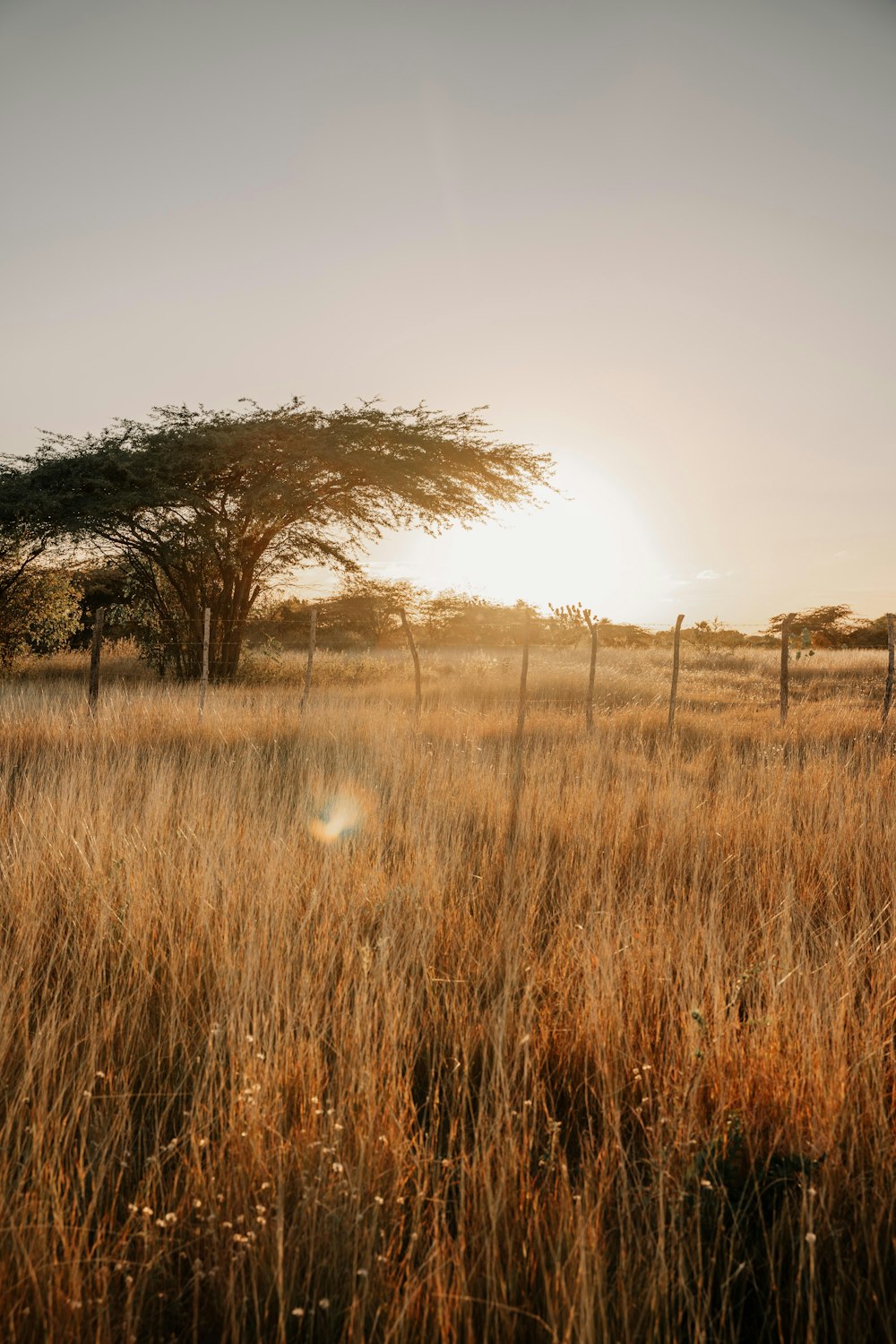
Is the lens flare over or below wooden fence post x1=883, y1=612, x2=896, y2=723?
below

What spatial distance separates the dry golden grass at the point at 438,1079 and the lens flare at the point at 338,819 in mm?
67

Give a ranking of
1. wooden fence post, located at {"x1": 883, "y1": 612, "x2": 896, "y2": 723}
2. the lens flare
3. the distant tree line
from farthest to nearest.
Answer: the distant tree line
wooden fence post, located at {"x1": 883, "y1": 612, "x2": 896, "y2": 723}
the lens flare

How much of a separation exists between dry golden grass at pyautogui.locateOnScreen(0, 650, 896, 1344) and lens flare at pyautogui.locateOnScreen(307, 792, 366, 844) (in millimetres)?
67

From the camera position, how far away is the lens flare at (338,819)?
4410mm

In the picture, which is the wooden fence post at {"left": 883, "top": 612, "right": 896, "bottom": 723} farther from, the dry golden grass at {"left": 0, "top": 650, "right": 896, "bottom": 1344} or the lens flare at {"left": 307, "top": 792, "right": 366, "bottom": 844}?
the lens flare at {"left": 307, "top": 792, "right": 366, "bottom": 844}

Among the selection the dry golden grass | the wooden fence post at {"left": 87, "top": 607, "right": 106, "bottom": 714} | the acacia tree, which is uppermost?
the acacia tree

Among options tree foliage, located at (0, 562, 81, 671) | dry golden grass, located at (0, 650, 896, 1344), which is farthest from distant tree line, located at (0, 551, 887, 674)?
dry golden grass, located at (0, 650, 896, 1344)

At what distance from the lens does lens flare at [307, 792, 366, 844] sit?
4410 millimetres

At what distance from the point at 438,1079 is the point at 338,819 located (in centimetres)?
287

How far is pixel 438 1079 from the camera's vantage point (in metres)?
2.19

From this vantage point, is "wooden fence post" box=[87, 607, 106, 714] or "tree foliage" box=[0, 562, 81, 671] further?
"tree foliage" box=[0, 562, 81, 671]

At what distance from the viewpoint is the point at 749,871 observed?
13.3 feet

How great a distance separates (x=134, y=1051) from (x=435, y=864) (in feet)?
5.65

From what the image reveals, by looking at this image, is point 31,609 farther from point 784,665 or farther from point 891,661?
point 891,661
